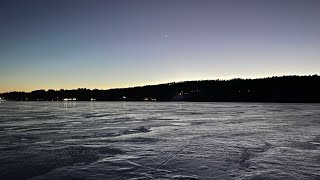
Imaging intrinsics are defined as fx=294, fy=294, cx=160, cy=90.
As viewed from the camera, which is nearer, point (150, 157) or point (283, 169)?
point (283, 169)

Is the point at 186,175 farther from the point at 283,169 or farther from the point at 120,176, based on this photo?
the point at 283,169

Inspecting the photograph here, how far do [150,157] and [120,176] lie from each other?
2701 millimetres

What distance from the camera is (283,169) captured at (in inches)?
357

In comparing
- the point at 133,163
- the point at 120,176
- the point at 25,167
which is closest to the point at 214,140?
the point at 133,163

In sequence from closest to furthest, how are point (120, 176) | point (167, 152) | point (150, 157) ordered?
point (120, 176), point (150, 157), point (167, 152)

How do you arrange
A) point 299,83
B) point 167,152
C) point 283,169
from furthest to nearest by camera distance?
point 299,83, point 167,152, point 283,169

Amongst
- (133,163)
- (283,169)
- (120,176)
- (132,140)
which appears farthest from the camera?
(132,140)

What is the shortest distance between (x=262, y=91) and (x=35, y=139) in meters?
193

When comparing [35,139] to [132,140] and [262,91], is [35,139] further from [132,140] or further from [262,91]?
[262,91]

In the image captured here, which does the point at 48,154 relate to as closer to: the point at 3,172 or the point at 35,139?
the point at 3,172

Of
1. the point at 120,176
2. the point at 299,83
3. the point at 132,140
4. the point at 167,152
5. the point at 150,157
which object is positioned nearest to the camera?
the point at 120,176

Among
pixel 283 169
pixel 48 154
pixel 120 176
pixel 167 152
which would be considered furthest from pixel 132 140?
pixel 283 169

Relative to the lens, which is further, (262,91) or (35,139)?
(262,91)

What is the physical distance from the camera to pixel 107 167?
30.5ft
